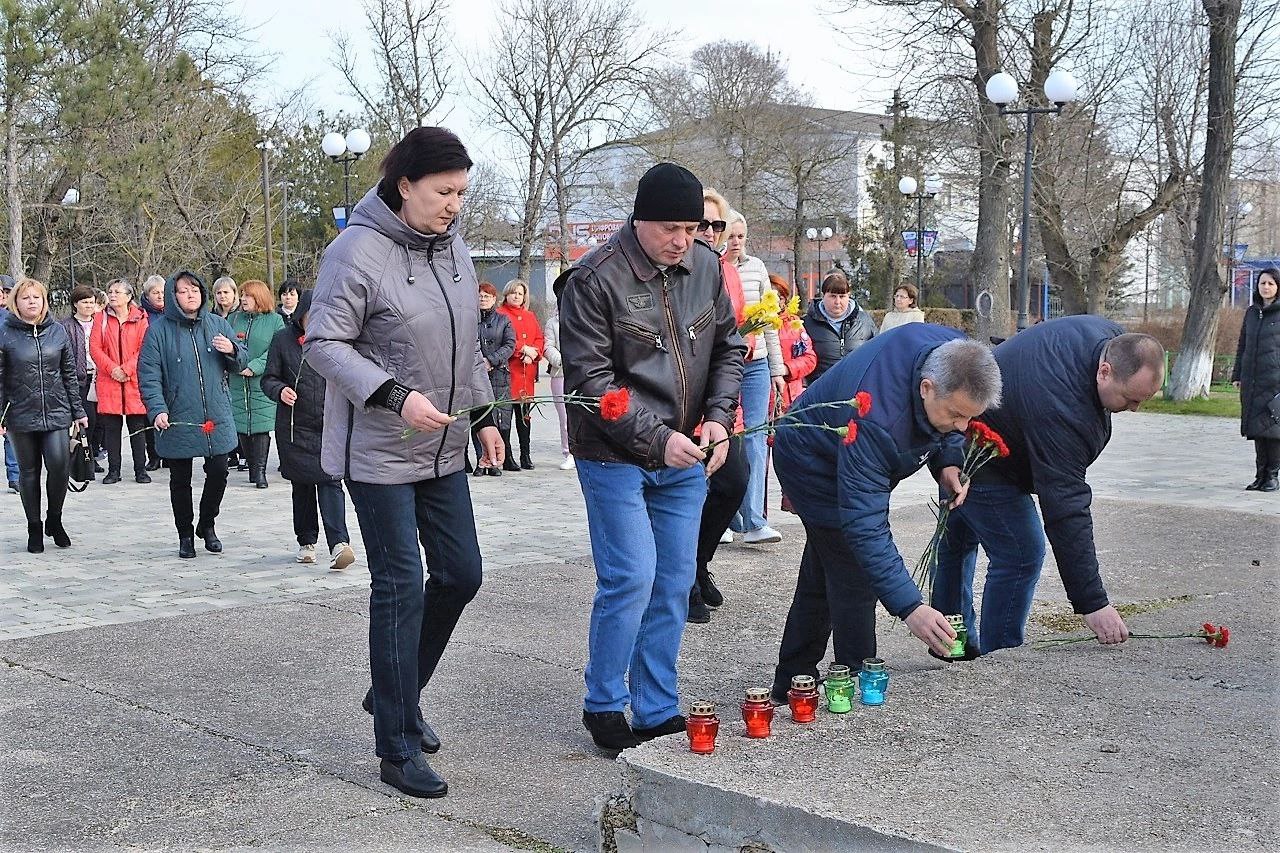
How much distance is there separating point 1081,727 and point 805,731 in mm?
821

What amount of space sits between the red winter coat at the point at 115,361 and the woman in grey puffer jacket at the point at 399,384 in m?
9.52

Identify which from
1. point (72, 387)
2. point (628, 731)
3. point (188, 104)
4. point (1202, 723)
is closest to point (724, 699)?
point (628, 731)

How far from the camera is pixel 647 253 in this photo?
4477 mm

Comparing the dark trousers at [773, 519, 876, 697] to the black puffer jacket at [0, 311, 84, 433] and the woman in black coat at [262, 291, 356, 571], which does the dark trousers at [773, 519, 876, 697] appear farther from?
the black puffer jacket at [0, 311, 84, 433]

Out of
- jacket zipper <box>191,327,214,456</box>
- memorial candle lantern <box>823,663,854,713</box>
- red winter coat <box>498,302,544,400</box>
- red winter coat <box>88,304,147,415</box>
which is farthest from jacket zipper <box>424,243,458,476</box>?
red winter coat <box>498,302,544,400</box>

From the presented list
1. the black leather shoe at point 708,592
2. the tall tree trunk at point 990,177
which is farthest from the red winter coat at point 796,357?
the tall tree trunk at point 990,177

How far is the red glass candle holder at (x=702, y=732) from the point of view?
149 inches

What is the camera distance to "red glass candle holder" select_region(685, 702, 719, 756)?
3789 millimetres

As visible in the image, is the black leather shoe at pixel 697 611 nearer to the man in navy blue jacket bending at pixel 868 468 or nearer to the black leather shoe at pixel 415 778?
the man in navy blue jacket bending at pixel 868 468

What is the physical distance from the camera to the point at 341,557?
26.1 feet

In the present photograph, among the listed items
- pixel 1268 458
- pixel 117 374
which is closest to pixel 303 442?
pixel 117 374

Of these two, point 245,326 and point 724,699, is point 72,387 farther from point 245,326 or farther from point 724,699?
point 724,699

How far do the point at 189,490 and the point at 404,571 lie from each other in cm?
493

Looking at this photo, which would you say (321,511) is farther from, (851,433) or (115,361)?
(115,361)
